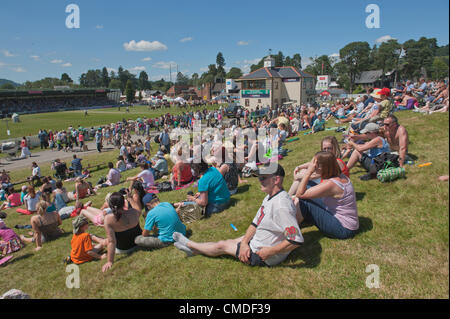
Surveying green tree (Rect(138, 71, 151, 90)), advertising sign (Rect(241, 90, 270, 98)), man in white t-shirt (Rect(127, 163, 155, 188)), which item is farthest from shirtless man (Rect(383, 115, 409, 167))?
green tree (Rect(138, 71, 151, 90))

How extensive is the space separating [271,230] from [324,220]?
3.41 ft

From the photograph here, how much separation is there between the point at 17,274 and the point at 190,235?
3.62 m

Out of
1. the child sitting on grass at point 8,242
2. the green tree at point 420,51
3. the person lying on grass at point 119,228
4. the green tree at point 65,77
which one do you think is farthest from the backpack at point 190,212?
the green tree at point 65,77

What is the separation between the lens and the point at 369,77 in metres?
82.9

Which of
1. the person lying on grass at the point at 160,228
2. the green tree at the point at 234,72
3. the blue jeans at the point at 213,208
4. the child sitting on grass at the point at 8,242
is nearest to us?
the person lying on grass at the point at 160,228

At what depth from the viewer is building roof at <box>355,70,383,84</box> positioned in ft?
259

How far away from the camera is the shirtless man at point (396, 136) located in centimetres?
580

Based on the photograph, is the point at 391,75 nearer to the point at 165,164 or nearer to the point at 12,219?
Result: the point at 165,164

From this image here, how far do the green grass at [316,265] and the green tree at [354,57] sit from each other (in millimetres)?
68579

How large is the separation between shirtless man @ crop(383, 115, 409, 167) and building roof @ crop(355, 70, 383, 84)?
84974 millimetres

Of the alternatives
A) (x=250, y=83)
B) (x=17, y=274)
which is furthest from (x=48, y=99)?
(x=17, y=274)

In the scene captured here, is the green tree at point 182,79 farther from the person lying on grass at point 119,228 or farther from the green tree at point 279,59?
the person lying on grass at point 119,228

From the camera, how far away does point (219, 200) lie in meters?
5.93

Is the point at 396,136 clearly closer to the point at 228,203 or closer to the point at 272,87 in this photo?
the point at 228,203
